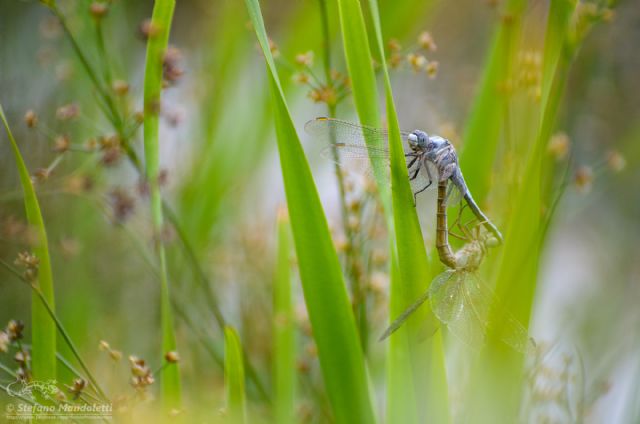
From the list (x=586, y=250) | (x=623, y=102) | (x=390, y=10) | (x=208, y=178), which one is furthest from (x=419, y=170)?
(x=586, y=250)

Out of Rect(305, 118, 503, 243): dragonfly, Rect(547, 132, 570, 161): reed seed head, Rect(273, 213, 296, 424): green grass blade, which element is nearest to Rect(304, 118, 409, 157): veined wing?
Rect(305, 118, 503, 243): dragonfly

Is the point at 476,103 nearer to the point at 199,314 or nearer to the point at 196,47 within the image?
the point at 199,314

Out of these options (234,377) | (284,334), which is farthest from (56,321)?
(284,334)

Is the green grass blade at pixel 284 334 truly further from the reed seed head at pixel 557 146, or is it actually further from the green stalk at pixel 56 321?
the reed seed head at pixel 557 146

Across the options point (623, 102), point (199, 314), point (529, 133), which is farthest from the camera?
point (623, 102)

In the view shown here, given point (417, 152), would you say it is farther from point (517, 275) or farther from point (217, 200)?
point (217, 200)
